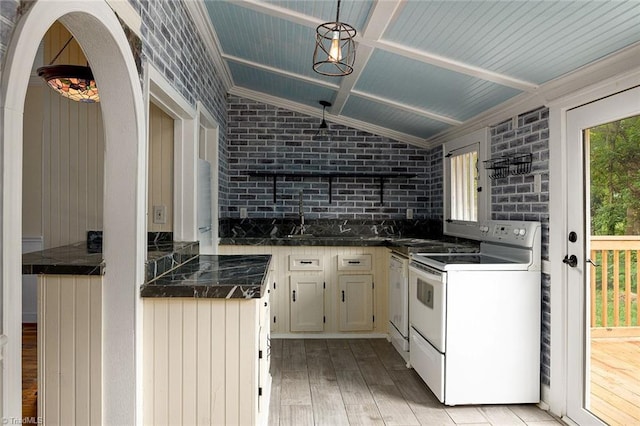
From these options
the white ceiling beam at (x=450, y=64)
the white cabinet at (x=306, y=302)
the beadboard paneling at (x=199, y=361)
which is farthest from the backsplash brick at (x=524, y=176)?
the beadboard paneling at (x=199, y=361)

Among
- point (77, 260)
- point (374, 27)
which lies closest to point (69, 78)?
point (77, 260)

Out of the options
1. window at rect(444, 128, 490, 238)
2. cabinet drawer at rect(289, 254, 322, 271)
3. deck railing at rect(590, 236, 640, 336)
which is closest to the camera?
deck railing at rect(590, 236, 640, 336)

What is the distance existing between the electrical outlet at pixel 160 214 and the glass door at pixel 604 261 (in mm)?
2514

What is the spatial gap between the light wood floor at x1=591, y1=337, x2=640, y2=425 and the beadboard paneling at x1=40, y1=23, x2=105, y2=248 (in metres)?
2.95

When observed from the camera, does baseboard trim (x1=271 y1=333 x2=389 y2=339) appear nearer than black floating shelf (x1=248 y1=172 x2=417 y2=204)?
Yes

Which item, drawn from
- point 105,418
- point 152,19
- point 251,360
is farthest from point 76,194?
point 251,360

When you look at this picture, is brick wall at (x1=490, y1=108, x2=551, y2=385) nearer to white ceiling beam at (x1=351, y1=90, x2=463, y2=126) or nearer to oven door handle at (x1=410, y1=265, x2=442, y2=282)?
white ceiling beam at (x1=351, y1=90, x2=463, y2=126)

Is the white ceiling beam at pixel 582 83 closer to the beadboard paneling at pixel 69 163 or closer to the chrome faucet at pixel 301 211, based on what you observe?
the chrome faucet at pixel 301 211

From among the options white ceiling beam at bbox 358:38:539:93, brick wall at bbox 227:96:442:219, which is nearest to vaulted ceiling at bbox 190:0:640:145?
white ceiling beam at bbox 358:38:539:93

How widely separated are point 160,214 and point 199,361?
4.17ft

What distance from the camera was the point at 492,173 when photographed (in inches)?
126

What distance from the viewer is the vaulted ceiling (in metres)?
1.84

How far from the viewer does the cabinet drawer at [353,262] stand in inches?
156

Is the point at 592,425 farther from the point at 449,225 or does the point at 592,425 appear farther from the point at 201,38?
the point at 201,38
